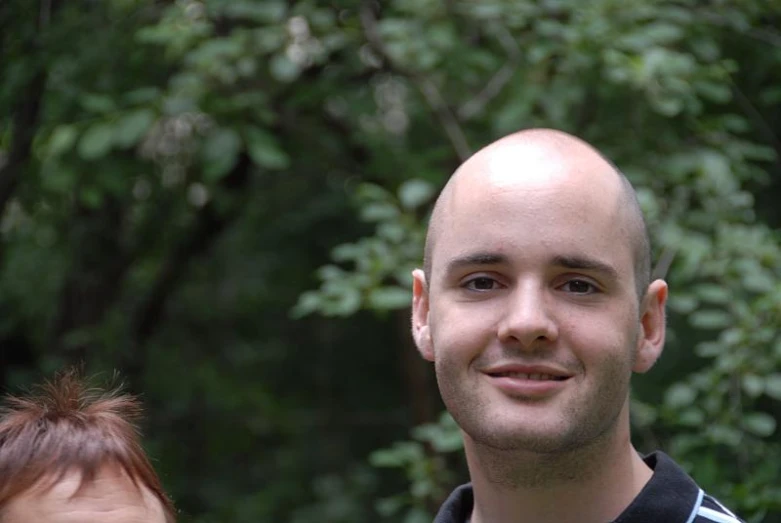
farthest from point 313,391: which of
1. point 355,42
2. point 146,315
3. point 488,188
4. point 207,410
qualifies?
point 488,188

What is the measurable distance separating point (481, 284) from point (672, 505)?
436 mm

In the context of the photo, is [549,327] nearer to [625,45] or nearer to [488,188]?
[488,188]

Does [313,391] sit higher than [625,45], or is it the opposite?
[625,45]

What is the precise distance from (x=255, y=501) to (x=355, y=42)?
7.56 feet

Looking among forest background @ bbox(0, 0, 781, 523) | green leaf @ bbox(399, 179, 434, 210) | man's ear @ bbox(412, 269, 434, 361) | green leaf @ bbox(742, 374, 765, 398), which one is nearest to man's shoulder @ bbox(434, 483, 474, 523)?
man's ear @ bbox(412, 269, 434, 361)

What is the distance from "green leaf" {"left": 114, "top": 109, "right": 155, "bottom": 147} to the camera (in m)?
3.81

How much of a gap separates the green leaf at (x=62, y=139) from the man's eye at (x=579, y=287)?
240 cm

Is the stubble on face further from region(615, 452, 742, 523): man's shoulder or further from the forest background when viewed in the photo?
the forest background

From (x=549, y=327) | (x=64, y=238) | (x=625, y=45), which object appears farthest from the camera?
(x=64, y=238)

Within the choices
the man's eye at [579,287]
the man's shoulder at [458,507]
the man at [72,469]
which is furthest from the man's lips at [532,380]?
the man at [72,469]

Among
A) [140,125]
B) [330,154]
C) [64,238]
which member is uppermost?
[140,125]

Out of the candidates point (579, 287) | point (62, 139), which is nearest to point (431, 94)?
point (62, 139)

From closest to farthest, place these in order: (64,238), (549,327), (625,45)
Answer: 1. (549,327)
2. (625,45)
3. (64,238)

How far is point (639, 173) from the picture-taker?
3828 millimetres
